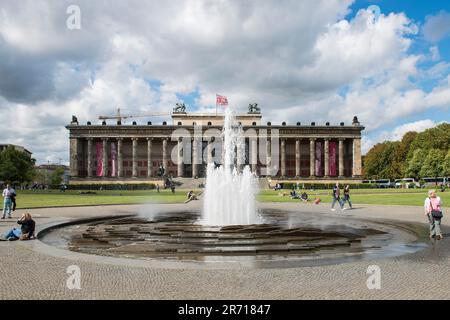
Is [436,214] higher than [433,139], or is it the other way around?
[433,139]

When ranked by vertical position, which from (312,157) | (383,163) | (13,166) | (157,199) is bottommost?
(157,199)

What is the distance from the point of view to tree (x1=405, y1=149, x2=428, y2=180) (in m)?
109

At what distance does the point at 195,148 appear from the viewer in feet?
369

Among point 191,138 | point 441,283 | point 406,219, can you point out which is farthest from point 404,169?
point 441,283

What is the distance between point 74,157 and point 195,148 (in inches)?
1316

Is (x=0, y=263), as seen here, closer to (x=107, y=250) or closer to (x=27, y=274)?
(x=27, y=274)

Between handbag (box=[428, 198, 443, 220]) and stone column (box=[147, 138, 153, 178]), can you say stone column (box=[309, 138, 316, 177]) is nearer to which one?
stone column (box=[147, 138, 153, 178])

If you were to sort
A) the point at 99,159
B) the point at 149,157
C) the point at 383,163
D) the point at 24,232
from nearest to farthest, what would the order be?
the point at 24,232
the point at 99,159
the point at 149,157
the point at 383,163

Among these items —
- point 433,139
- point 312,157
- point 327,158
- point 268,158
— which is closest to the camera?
point 433,139

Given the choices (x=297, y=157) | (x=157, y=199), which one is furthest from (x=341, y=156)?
(x=157, y=199)

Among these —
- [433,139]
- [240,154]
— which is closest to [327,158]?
[240,154]

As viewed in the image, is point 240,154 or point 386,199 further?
point 240,154

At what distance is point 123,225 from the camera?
2356 cm

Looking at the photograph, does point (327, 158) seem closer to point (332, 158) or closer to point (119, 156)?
point (332, 158)
